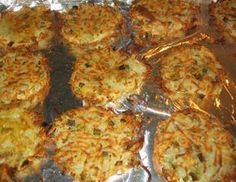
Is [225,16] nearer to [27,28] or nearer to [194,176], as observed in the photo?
[194,176]

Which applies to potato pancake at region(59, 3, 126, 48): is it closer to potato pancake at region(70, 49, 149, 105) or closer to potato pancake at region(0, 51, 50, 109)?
potato pancake at region(70, 49, 149, 105)

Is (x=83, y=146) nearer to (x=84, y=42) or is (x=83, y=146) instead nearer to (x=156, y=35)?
(x=84, y=42)

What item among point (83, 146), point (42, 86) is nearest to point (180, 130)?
point (83, 146)

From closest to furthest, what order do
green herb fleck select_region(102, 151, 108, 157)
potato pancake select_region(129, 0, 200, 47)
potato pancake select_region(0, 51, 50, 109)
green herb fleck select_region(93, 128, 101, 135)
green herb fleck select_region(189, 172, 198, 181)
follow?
green herb fleck select_region(189, 172, 198, 181) < green herb fleck select_region(102, 151, 108, 157) < green herb fleck select_region(93, 128, 101, 135) < potato pancake select_region(0, 51, 50, 109) < potato pancake select_region(129, 0, 200, 47)

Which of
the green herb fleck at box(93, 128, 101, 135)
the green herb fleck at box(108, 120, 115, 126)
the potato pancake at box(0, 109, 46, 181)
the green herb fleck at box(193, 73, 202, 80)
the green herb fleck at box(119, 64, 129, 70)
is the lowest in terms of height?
the potato pancake at box(0, 109, 46, 181)

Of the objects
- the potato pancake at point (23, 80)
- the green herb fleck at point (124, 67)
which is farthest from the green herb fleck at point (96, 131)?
the green herb fleck at point (124, 67)

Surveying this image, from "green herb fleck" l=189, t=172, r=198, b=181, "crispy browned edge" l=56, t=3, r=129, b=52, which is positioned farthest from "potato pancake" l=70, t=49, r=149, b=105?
"green herb fleck" l=189, t=172, r=198, b=181

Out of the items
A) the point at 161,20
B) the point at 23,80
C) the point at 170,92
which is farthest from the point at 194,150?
the point at 23,80

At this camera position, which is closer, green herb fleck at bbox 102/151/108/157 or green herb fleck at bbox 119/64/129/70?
green herb fleck at bbox 102/151/108/157
